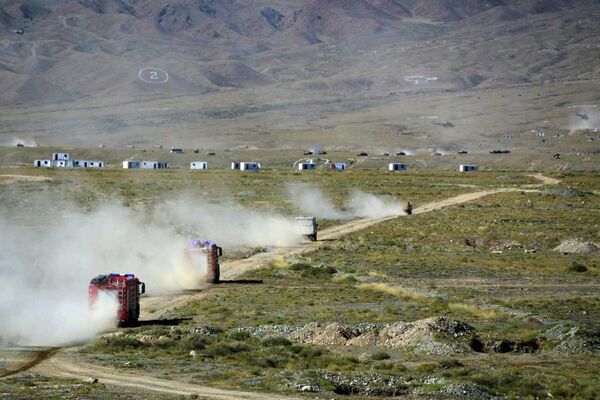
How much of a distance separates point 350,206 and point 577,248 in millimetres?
43937

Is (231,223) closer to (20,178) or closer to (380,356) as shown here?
(20,178)

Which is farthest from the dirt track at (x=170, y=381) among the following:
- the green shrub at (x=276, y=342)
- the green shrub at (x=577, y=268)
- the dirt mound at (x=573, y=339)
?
the green shrub at (x=577, y=268)

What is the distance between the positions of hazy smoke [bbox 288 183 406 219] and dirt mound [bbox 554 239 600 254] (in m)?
33.3

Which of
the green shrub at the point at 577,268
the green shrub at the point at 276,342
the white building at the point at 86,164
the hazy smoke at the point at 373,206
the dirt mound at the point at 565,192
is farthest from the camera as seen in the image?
the white building at the point at 86,164

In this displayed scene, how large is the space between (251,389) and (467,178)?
141 meters

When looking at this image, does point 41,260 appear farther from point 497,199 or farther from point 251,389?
→ point 497,199

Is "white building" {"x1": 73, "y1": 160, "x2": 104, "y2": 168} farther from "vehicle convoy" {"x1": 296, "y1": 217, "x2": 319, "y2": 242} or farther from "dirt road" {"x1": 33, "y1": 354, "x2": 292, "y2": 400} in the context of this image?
"dirt road" {"x1": 33, "y1": 354, "x2": 292, "y2": 400}

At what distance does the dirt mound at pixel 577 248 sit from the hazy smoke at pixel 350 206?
33.3m

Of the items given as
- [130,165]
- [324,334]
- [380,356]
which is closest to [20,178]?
[130,165]

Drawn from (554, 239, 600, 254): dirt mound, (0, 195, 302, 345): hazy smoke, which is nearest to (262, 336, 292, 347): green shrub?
(0, 195, 302, 345): hazy smoke

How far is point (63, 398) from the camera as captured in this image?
27.3 meters

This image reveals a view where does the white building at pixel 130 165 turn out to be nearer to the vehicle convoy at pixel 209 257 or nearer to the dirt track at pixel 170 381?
the dirt track at pixel 170 381

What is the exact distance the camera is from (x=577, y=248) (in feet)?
242

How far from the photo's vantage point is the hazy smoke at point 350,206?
10802cm
